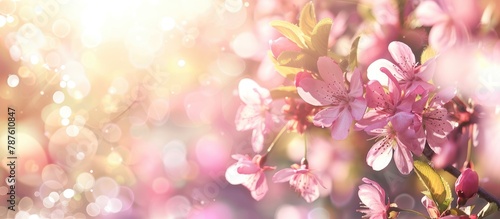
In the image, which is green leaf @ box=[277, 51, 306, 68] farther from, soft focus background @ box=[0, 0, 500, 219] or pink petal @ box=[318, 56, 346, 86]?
soft focus background @ box=[0, 0, 500, 219]

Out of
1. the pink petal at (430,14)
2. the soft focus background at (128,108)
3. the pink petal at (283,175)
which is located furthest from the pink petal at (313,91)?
the soft focus background at (128,108)

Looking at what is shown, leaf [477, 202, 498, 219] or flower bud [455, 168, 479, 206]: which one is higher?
flower bud [455, 168, 479, 206]

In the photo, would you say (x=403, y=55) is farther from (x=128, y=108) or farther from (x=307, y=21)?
(x=128, y=108)

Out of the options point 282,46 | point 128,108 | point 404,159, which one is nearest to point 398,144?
point 404,159

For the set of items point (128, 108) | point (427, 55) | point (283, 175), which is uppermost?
point (427, 55)

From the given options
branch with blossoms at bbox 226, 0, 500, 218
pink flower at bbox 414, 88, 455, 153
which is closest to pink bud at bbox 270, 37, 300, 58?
branch with blossoms at bbox 226, 0, 500, 218

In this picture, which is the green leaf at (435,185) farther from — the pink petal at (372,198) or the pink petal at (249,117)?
the pink petal at (249,117)

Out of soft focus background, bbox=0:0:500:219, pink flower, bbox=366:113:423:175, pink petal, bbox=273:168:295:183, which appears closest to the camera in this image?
pink flower, bbox=366:113:423:175
